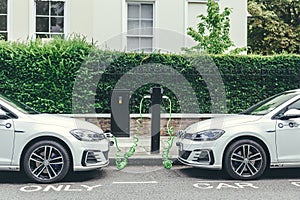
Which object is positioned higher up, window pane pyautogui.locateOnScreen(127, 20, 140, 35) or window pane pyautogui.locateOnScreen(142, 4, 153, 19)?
window pane pyautogui.locateOnScreen(142, 4, 153, 19)

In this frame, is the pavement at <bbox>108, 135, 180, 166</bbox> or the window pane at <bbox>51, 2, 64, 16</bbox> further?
the window pane at <bbox>51, 2, 64, 16</bbox>

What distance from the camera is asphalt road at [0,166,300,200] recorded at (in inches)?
253

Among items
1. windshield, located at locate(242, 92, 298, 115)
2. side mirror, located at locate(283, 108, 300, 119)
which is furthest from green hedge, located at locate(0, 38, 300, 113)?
side mirror, located at locate(283, 108, 300, 119)

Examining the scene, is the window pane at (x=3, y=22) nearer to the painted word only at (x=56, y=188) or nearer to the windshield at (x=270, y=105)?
the painted word only at (x=56, y=188)

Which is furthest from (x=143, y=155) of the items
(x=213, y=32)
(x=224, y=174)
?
(x=213, y=32)

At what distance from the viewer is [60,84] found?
11.9m

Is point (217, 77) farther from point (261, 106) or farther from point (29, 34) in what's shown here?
point (29, 34)

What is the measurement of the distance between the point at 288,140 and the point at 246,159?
2.55 ft

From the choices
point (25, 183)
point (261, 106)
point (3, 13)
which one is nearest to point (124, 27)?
point (3, 13)

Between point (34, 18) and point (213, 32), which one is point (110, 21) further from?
point (213, 32)

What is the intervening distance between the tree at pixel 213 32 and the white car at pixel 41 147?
7455 millimetres

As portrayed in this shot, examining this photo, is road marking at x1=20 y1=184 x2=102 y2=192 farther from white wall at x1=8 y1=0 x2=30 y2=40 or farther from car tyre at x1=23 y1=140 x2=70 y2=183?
white wall at x1=8 y1=0 x2=30 y2=40

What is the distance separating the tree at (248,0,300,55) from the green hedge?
11468mm

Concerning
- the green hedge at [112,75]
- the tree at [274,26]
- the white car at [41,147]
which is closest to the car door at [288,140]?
the white car at [41,147]
